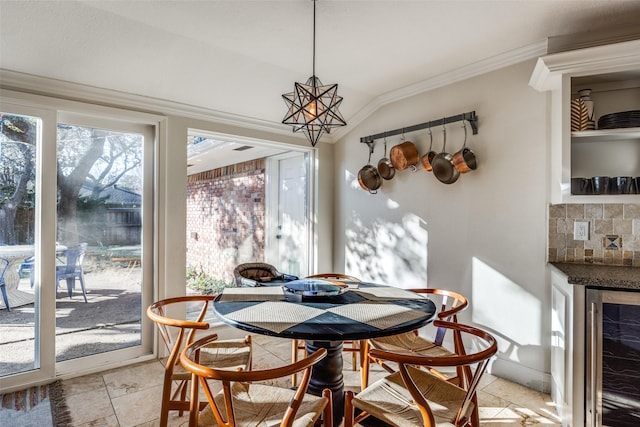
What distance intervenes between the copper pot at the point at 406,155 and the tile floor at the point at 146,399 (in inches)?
66.9

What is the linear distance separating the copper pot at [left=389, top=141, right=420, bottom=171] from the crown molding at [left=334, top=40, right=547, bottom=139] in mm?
479

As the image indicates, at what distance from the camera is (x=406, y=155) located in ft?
10.3

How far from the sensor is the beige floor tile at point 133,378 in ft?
8.21

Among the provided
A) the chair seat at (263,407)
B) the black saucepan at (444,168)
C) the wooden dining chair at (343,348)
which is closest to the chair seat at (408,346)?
the wooden dining chair at (343,348)

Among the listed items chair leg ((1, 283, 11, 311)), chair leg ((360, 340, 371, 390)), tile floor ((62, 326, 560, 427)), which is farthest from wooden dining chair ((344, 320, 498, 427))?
chair leg ((1, 283, 11, 311))

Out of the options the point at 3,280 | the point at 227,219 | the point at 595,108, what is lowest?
the point at 3,280

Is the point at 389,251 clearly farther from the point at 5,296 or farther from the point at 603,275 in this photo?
the point at 5,296

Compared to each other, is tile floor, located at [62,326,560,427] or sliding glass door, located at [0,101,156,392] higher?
sliding glass door, located at [0,101,156,392]

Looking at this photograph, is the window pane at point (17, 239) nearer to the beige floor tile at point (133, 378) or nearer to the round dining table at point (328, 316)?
the beige floor tile at point (133, 378)

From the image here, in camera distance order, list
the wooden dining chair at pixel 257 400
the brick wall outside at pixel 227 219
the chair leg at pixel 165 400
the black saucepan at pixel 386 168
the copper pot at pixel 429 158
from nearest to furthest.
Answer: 1. the wooden dining chair at pixel 257 400
2. the chair leg at pixel 165 400
3. the copper pot at pixel 429 158
4. the black saucepan at pixel 386 168
5. the brick wall outside at pixel 227 219

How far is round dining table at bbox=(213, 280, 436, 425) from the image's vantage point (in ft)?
4.84

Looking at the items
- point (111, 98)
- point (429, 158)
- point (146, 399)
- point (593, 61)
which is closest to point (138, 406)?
point (146, 399)

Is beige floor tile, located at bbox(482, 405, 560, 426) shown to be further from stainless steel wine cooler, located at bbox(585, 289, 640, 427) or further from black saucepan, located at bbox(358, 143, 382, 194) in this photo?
black saucepan, located at bbox(358, 143, 382, 194)

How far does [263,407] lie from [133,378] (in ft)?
Answer: 5.64
